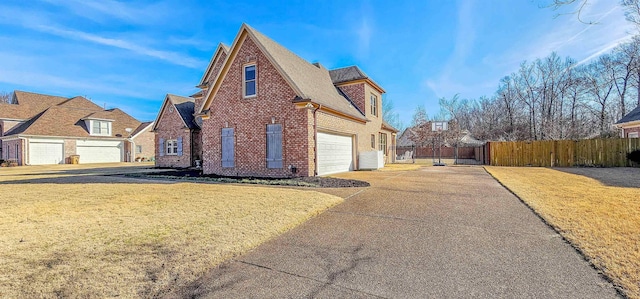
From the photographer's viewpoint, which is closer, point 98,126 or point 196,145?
point 196,145

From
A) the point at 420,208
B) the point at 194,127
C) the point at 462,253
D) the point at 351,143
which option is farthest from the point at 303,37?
the point at 462,253

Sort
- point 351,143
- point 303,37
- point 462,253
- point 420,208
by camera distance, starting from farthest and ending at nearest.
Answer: point 303,37 < point 351,143 < point 420,208 < point 462,253

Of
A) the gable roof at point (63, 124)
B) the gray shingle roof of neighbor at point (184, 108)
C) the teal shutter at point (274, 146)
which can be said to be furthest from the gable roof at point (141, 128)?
the teal shutter at point (274, 146)

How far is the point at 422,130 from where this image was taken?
105ft

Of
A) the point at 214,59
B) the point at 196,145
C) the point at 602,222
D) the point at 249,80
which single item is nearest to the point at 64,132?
the point at 196,145

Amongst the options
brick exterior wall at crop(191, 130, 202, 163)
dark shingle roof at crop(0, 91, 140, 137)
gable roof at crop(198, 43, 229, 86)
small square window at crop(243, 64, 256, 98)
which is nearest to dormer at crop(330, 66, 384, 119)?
small square window at crop(243, 64, 256, 98)

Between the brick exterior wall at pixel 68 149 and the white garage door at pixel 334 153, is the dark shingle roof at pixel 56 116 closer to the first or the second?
the brick exterior wall at pixel 68 149

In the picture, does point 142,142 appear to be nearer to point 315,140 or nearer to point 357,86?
point 357,86

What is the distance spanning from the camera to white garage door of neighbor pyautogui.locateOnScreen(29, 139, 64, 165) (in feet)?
86.3

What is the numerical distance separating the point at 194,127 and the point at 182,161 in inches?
116

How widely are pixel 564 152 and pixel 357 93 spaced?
15.1 metres

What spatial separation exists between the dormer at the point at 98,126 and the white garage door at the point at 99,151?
1.03m

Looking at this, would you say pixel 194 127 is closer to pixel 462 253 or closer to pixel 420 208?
pixel 420 208

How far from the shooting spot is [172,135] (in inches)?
900
